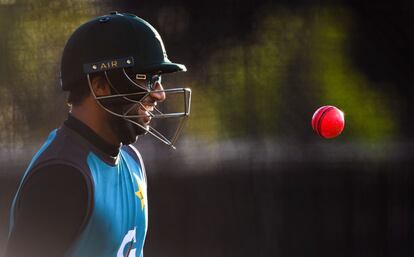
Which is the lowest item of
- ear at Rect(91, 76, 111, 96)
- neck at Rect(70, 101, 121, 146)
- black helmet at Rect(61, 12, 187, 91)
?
neck at Rect(70, 101, 121, 146)

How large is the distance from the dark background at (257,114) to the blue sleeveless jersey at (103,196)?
8.79ft

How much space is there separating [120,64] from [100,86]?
125mm

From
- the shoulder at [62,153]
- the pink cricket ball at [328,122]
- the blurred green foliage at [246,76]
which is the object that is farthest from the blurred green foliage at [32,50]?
the shoulder at [62,153]

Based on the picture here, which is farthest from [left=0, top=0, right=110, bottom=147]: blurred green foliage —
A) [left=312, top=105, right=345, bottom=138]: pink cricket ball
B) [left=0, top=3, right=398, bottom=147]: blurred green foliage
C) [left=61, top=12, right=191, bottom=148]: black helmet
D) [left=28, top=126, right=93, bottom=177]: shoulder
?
[left=28, top=126, right=93, bottom=177]: shoulder

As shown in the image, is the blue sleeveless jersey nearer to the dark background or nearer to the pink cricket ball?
the pink cricket ball

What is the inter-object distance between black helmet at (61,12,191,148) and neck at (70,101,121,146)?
0.03m

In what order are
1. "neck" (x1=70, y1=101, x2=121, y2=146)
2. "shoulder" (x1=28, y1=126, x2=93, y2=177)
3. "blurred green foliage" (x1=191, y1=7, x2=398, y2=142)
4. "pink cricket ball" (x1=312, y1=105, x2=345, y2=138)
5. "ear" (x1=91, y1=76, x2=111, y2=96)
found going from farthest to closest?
"blurred green foliage" (x1=191, y1=7, x2=398, y2=142) < "pink cricket ball" (x1=312, y1=105, x2=345, y2=138) < "ear" (x1=91, y1=76, x2=111, y2=96) < "neck" (x1=70, y1=101, x2=121, y2=146) < "shoulder" (x1=28, y1=126, x2=93, y2=177)

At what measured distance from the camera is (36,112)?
5.88 m

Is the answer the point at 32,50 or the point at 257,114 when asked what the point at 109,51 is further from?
the point at 257,114

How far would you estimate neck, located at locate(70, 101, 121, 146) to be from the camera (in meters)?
3.01

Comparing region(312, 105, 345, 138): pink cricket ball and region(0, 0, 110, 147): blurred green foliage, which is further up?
region(0, 0, 110, 147): blurred green foliage

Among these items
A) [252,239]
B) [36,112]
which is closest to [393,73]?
[252,239]

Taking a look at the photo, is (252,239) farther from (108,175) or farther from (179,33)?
(108,175)

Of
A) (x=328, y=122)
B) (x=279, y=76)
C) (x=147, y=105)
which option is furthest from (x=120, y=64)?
(x=279, y=76)
